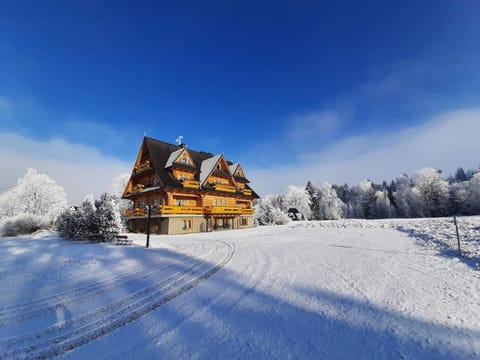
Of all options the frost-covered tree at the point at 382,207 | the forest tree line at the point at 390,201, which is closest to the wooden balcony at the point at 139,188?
the forest tree line at the point at 390,201

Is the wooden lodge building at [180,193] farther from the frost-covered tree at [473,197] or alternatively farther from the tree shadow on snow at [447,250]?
the frost-covered tree at [473,197]

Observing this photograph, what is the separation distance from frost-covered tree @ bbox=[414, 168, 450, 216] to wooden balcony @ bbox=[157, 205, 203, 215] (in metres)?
54.4

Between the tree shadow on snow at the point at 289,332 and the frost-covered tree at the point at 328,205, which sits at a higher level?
the frost-covered tree at the point at 328,205

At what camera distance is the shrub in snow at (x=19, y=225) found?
834 inches

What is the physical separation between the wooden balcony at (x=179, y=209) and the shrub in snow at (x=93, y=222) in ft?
23.1

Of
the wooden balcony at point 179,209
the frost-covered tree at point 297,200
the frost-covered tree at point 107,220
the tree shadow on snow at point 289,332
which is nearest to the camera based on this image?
the tree shadow on snow at point 289,332

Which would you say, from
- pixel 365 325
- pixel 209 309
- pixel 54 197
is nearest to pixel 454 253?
pixel 365 325

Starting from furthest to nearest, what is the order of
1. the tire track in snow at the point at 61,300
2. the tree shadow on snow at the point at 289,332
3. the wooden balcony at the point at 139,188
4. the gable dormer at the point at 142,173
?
the wooden balcony at the point at 139,188 < the gable dormer at the point at 142,173 < the tire track in snow at the point at 61,300 < the tree shadow on snow at the point at 289,332

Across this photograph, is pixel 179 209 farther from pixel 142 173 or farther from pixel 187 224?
pixel 142 173

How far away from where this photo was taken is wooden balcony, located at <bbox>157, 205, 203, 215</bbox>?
24.3 metres

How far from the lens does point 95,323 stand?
15.5 feet

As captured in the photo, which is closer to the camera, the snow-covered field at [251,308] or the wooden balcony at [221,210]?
the snow-covered field at [251,308]

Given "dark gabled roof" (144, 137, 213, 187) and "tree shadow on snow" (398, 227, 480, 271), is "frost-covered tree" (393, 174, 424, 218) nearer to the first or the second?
"tree shadow on snow" (398, 227, 480, 271)

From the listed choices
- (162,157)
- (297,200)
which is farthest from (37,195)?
(297,200)
